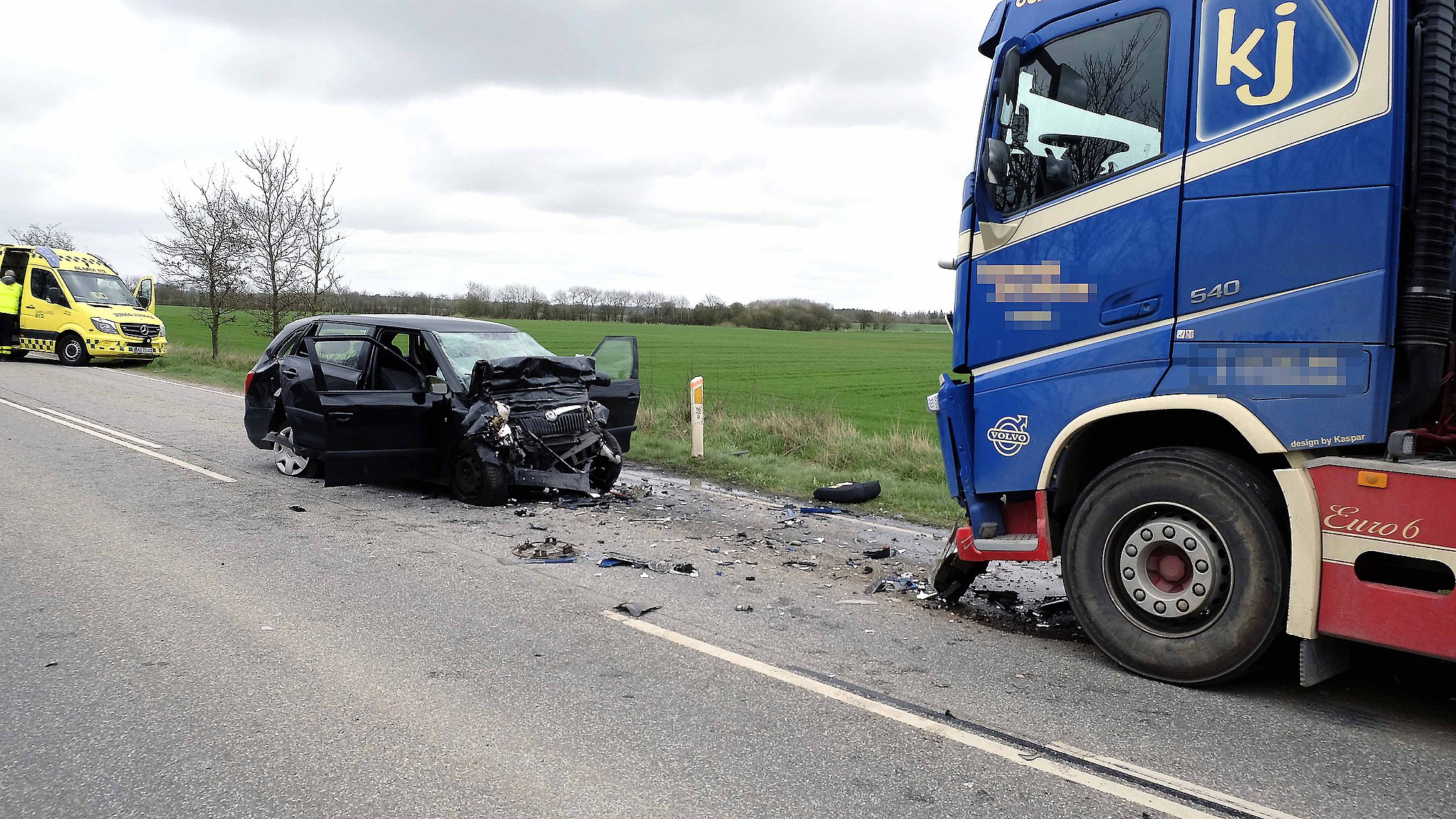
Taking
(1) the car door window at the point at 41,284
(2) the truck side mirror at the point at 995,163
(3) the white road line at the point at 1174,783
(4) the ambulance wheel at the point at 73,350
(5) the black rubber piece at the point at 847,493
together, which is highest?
(1) the car door window at the point at 41,284

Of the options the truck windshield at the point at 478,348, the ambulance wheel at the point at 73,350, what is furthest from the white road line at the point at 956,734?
the ambulance wheel at the point at 73,350

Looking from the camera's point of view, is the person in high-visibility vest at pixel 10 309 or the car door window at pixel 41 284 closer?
the car door window at pixel 41 284

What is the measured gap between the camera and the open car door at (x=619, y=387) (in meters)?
10.2

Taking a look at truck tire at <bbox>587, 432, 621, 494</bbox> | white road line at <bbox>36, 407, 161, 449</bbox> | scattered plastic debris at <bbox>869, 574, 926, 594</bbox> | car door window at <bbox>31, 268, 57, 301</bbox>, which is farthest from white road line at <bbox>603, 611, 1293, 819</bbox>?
car door window at <bbox>31, 268, 57, 301</bbox>

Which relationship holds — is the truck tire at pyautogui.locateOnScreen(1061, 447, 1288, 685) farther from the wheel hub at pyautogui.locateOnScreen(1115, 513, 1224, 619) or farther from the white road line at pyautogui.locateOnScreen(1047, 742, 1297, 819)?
the white road line at pyautogui.locateOnScreen(1047, 742, 1297, 819)

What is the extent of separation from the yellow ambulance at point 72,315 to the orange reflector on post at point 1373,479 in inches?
1148

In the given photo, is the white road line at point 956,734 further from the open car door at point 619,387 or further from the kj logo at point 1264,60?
the open car door at point 619,387

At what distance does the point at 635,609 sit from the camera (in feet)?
18.1

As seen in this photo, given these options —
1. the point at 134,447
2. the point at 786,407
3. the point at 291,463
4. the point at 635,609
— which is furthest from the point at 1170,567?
the point at 786,407

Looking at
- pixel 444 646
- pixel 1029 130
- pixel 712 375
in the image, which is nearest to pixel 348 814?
pixel 444 646

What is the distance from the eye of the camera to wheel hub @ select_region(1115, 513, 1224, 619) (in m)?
4.35

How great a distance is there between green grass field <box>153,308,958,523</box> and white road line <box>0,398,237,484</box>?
4733 millimetres

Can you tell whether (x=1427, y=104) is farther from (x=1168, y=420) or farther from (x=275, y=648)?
(x=275, y=648)

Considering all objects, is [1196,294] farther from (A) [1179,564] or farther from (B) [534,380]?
(B) [534,380]
